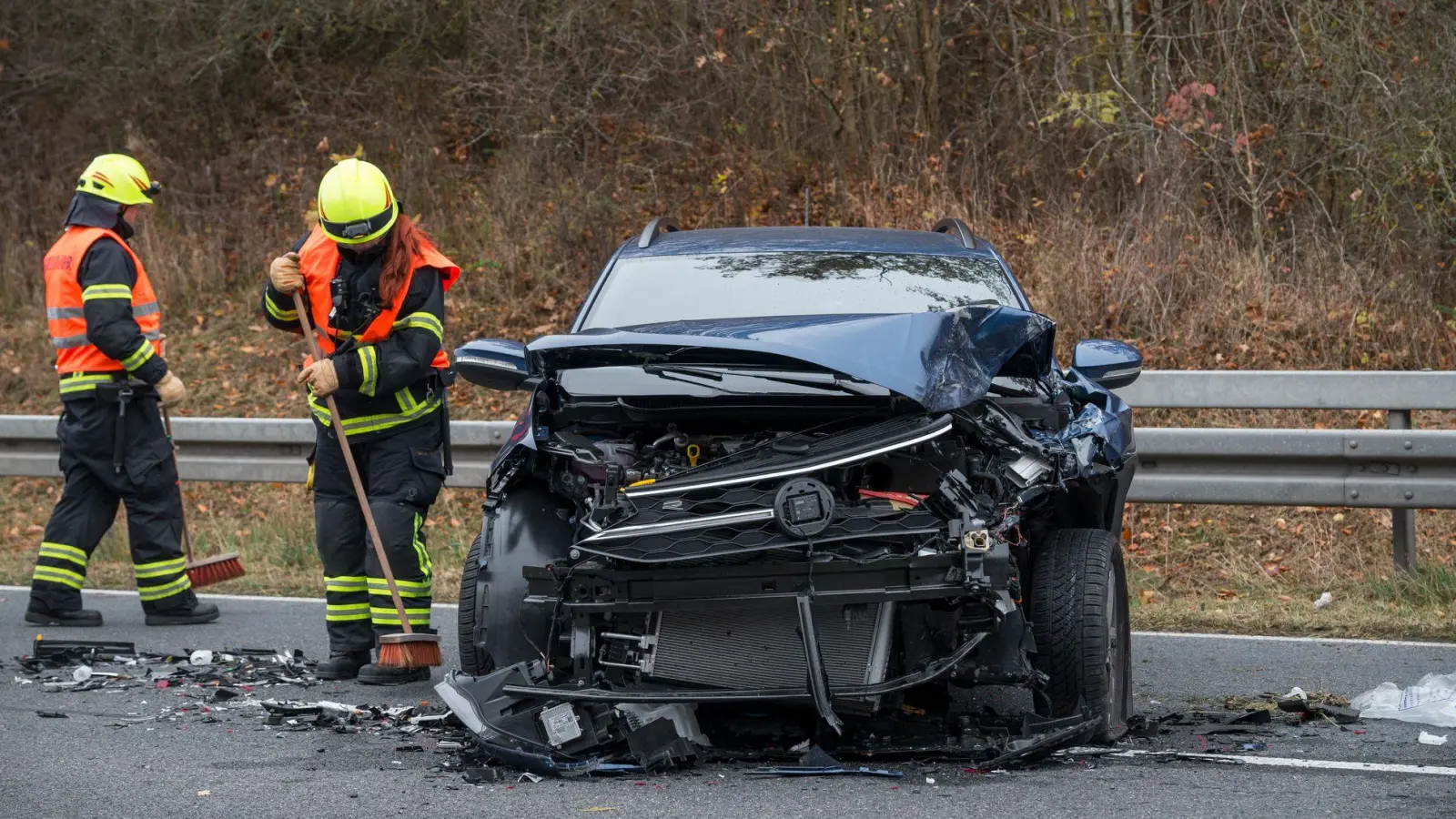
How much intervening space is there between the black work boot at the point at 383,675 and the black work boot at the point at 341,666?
0.10 metres

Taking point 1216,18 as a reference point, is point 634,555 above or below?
Answer: below

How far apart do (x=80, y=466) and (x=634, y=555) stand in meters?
4.70

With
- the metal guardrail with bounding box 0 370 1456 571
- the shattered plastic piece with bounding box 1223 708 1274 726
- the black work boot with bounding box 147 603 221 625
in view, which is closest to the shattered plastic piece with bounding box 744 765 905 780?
the shattered plastic piece with bounding box 1223 708 1274 726

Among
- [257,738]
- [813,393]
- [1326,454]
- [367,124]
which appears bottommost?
[257,738]

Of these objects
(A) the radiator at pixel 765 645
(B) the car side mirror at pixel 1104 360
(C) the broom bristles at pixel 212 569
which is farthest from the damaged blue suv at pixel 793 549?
(C) the broom bristles at pixel 212 569

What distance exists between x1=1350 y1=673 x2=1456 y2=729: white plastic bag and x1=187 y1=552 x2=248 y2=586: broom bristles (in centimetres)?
503

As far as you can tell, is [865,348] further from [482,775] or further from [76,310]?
[76,310]

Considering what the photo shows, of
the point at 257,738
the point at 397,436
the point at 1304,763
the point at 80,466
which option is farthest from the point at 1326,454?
the point at 80,466

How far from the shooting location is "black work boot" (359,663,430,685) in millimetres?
6250

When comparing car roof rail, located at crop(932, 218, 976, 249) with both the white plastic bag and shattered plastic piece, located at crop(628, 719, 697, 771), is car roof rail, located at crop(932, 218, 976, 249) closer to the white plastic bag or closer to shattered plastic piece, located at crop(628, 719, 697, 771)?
the white plastic bag

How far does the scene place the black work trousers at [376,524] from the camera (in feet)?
20.9

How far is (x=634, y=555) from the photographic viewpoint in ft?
14.6

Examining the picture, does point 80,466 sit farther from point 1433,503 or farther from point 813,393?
point 1433,503

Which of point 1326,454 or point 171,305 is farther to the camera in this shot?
point 171,305
